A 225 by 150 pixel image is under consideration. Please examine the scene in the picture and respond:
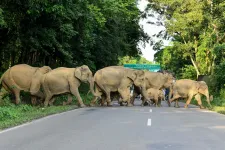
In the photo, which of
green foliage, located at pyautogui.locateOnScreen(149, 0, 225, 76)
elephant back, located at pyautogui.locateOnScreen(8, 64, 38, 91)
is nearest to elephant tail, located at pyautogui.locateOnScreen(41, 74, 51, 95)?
elephant back, located at pyautogui.locateOnScreen(8, 64, 38, 91)

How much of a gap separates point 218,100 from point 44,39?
1282 centimetres

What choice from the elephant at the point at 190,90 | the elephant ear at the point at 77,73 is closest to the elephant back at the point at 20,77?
the elephant ear at the point at 77,73

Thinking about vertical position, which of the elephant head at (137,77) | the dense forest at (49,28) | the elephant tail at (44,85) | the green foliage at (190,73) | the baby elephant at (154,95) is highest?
the dense forest at (49,28)

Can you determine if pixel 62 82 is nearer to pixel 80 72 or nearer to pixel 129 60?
pixel 80 72

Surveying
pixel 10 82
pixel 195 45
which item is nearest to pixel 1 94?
pixel 10 82

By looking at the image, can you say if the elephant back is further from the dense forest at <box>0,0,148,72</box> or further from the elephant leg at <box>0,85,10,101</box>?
the dense forest at <box>0,0,148,72</box>

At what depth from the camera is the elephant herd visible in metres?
21.4

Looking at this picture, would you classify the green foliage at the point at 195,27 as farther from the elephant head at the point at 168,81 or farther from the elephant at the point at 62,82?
the elephant at the point at 62,82

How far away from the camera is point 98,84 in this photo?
25.1 meters

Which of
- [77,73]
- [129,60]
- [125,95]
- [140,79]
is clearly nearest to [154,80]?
[140,79]

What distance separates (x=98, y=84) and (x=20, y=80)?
547 cm

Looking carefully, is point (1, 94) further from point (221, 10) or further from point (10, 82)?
point (221, 10)

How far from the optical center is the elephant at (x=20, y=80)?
21.2m

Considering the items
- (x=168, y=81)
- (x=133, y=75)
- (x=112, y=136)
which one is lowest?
(x=112, y=136)
